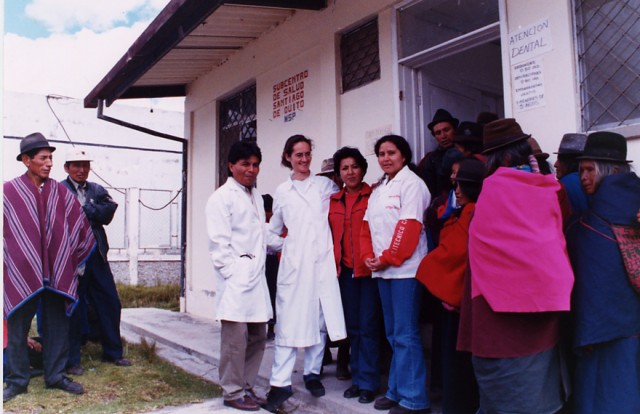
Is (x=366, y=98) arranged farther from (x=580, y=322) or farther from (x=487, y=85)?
(x=580, y=322)

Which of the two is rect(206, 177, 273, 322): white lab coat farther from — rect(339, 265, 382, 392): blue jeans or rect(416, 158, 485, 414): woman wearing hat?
rect(416, 158, 485, 414): woman wearing hat

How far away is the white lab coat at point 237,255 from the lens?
3.84 metres

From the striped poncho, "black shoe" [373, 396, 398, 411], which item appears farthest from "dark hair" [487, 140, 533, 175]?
the striped poncho

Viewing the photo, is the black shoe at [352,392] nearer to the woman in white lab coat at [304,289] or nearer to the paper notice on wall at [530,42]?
the woman in white lab coat at [304,289]

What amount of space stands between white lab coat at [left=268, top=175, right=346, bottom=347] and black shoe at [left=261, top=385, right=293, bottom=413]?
1.06 feet

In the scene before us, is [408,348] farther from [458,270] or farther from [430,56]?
[430,56]

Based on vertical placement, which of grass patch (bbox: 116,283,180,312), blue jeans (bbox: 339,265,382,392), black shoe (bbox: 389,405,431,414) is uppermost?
blue jeans (bbox: 339,265,382,392)

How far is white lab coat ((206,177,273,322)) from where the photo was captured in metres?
3.84

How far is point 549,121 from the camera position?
371cm

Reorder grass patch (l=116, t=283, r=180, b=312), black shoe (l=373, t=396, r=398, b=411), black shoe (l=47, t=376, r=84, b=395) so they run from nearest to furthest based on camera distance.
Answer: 1. black shoe (l=373, t=396, r=398, b=411)
2. black shoe (l=47, t=376, r=84, b=395)
3. grass patch (l=116, t=283, r=180, b=312)

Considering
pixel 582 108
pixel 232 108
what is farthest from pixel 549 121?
pixel 232 108

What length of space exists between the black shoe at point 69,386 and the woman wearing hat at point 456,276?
2.84 meters

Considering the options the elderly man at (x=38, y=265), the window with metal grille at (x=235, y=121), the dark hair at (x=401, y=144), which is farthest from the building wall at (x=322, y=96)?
the elderly man at (x=38, y=265)

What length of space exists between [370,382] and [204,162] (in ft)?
18.0
